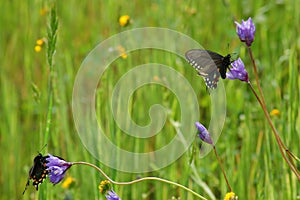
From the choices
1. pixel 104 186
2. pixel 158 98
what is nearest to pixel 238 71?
pixel 104 186

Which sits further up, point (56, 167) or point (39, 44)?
point (39, 44)

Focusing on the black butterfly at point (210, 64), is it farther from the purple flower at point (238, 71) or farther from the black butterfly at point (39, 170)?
the black butterfly at point (39, 170)

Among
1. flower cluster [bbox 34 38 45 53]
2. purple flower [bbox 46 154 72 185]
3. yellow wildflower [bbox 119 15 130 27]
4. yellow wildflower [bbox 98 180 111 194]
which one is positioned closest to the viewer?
purple flower [bbox 46 154 72 185]

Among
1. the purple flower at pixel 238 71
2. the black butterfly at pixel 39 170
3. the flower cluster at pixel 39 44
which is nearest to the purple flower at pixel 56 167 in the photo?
the black butterfly at pixel 39 170

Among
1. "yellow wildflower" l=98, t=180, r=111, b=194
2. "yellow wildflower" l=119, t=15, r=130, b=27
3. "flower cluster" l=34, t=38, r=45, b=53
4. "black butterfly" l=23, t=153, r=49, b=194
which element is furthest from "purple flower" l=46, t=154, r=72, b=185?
"flower cluster" l=34, t=38, r=45, b=53

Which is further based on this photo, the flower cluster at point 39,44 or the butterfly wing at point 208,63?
the flower cluster at point 39,44

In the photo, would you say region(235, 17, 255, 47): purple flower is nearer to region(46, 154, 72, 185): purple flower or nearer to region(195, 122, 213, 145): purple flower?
region(195, 122, 213, 145): purple flower

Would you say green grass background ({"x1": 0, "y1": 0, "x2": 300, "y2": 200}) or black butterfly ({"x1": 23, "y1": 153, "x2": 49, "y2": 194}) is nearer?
black butterfly ({"x1": 23, "y1": 153, "x2": 49, "y2": 194})

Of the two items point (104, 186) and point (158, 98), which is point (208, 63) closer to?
point (104, 186)
